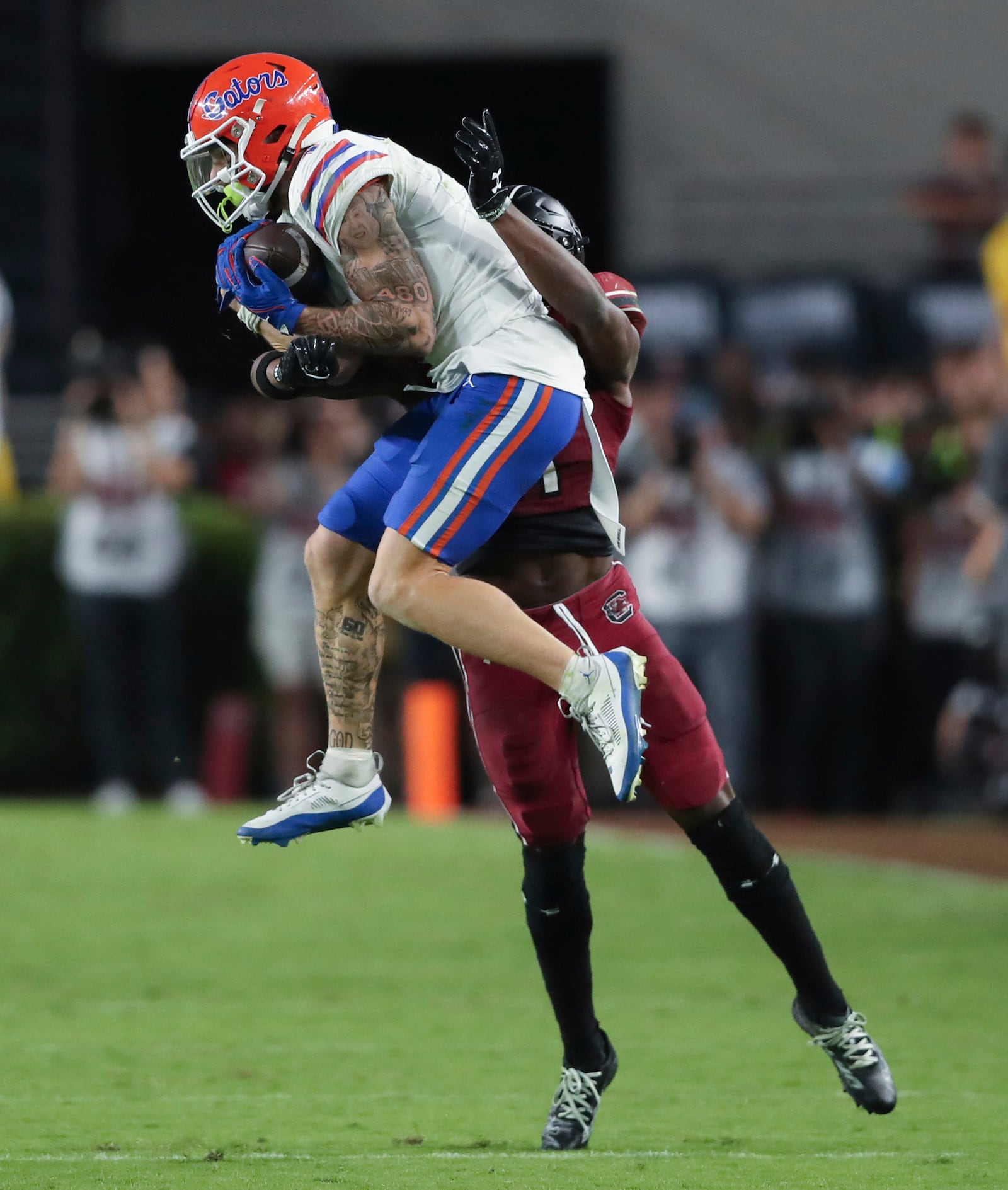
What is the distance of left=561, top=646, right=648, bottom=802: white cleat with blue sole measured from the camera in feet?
18.2

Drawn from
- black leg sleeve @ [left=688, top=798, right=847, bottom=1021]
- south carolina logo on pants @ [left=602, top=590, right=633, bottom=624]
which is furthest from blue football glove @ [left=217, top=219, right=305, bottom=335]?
black leg sleeve @ [left=688, top=798, right=847, bottom=1021]

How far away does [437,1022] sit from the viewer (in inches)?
310

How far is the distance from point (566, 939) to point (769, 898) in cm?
55

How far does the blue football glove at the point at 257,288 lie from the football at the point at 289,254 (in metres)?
0.02

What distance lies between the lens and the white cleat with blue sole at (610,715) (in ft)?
18.2

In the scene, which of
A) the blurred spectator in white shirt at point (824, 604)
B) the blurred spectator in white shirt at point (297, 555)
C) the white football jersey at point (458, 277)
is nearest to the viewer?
the white football jersey at point (458, 277)

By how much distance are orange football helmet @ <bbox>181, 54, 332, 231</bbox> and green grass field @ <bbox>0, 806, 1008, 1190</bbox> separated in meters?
2.43

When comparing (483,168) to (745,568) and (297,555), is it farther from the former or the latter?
(297,555)

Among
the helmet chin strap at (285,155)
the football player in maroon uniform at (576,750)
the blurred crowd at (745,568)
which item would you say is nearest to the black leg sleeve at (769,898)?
the football player in maroon uniform at (576,750)

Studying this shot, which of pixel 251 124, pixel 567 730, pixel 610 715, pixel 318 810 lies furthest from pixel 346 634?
pixel 251 124

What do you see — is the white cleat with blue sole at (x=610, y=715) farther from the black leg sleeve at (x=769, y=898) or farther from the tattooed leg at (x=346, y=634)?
the tattooed leg at (x=346, y=634)

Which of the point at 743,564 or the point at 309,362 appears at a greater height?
the point at 309,362

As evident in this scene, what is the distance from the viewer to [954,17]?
21.7 meters

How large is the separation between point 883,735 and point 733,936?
4.91m
